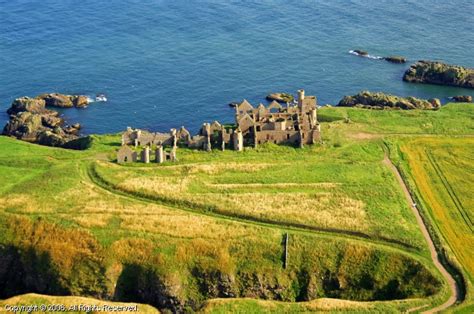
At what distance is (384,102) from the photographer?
12681 centimetres

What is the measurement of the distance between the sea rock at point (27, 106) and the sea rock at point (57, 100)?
9.31 feet

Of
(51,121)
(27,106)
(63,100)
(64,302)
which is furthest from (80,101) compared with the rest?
(64,302)

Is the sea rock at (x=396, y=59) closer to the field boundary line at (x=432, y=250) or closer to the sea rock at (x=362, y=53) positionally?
the sea rock at (x=362, y=53)

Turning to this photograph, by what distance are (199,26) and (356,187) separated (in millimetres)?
107349

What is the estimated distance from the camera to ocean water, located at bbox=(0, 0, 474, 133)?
138 m

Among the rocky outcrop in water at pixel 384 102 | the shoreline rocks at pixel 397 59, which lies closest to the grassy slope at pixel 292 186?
the rocky outcrop in water at pixel 384 102

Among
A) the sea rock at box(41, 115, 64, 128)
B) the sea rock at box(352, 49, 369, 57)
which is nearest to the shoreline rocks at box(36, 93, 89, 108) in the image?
the sea rock at box(41, 115, 64, 128)

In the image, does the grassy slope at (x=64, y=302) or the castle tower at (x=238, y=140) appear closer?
the grassy slope at (x=64, y=302)

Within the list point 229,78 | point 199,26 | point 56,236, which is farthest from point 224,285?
point 199,26

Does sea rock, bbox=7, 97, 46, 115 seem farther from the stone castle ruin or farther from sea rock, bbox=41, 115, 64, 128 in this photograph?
the stone castle ruin

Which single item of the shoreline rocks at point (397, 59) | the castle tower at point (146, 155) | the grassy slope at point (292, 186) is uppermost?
the shoreline rocks at point (397, 59)

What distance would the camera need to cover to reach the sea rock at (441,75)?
475 feet

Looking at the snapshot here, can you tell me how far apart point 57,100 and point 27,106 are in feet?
24.3

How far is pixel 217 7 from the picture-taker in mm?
195375
